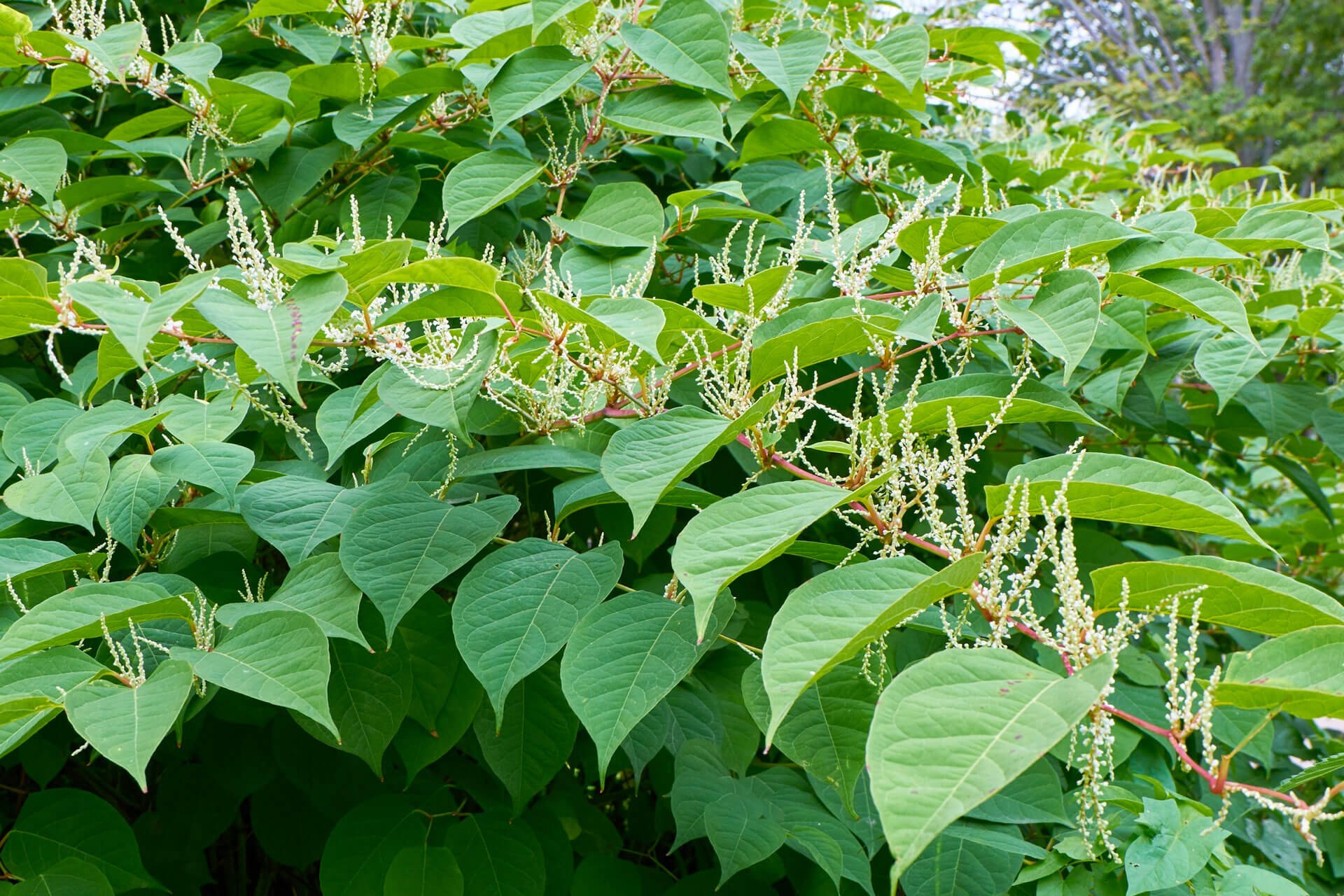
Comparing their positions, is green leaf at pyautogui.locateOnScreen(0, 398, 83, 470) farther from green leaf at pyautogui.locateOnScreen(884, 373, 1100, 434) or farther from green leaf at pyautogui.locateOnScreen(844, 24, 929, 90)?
green leaf at pyautogui.locateOnScreen(844, 24, 929, 90)

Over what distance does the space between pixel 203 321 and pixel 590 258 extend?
0.63 metres

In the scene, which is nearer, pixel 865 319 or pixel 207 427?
pixel 865 319

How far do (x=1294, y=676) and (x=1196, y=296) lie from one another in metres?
0.82

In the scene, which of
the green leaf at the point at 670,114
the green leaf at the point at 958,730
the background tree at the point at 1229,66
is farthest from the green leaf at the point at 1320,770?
the background tree at the point at 1229,66

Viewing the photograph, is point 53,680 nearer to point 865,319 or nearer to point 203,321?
point 203,321

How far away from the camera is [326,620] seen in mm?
1107

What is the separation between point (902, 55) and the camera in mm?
2025

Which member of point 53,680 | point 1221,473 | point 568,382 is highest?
point 568,382

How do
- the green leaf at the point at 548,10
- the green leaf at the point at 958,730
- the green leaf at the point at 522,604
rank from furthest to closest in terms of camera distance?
the green leaf at the point at 548,10
the green leaf at the point at 522,604
the green leaf at the point at 958,730

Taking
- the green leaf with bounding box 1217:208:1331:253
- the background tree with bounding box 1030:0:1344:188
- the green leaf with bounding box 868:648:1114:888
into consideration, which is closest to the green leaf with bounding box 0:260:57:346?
the green leaf with bounding box 868:648:1114:888

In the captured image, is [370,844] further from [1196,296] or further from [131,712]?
[1196,296]

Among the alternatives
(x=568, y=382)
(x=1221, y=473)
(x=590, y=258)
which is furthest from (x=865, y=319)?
(x=1221, y=473)

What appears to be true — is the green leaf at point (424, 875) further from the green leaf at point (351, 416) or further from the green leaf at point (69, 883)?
the green leaf at point (351, 416)

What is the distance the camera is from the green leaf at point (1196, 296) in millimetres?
1372
